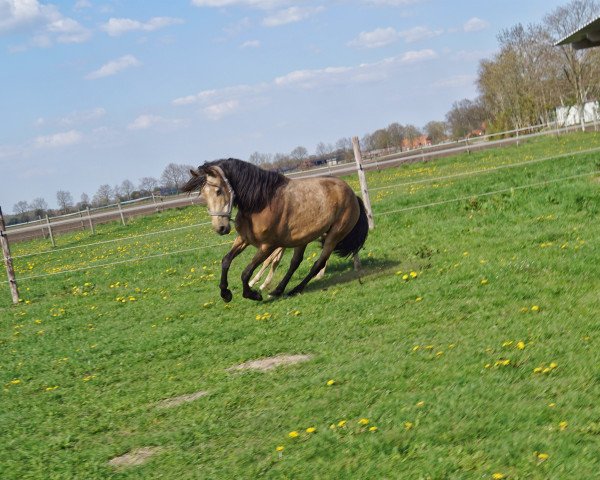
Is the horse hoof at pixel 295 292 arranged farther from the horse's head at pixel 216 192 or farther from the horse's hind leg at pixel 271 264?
the horse's head at pixel 216 192

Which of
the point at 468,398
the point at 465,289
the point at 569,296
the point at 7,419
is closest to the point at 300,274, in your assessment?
the point at 465,289

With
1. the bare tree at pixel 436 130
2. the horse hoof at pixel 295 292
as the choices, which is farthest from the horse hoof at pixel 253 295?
the bare tree at pixel 436 130

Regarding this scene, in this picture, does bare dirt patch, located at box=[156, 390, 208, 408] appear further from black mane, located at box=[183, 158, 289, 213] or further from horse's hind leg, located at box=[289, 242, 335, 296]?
horse's hind leg, located at box=[289, 242, 335, 296]

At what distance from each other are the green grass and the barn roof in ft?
8.60

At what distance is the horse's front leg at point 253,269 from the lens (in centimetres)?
930

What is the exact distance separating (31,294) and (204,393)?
8.86 meters

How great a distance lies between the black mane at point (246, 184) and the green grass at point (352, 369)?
1348mm

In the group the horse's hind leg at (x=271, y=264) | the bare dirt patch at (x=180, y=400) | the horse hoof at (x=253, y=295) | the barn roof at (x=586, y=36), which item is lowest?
the bare dirt patch at (x=180, y=400)

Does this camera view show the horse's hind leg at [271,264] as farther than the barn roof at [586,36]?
Yes

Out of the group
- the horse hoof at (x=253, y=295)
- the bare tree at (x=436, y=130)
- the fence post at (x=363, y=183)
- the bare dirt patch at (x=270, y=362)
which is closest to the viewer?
the bare dirt patch at (x=270, y=362)

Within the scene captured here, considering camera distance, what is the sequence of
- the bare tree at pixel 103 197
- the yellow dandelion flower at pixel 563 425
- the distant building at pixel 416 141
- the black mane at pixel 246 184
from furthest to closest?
the distant building at pixel 416 141, the bare tree at pixel 103 197, the black mane at pixel 246 184, the yellow dandelion flower at pixel 563 425

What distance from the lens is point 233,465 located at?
14.8ft

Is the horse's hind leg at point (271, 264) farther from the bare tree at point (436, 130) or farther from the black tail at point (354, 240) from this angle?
the bare tree at point (436, 130)

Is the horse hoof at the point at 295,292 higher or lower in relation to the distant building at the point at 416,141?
lower
